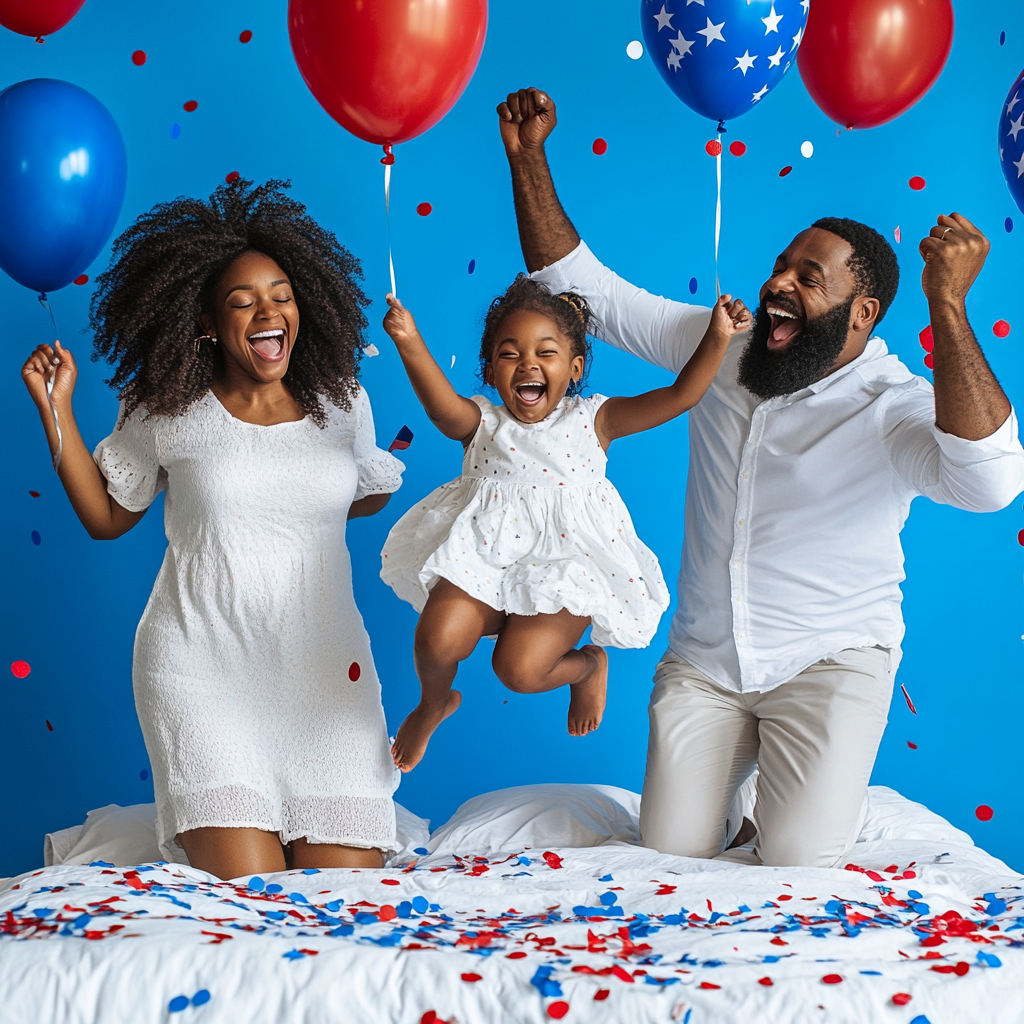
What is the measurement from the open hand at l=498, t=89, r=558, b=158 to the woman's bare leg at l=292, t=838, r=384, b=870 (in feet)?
5.31

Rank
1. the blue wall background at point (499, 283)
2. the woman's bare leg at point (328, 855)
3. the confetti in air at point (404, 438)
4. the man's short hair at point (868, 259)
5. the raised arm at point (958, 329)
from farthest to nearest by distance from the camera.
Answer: the blue wall background at point (499, 283)
the confetti in air at point (404, 438)
the man's short hair at point (868, 259)
the woman's bare leg at point (328, 855)
the raised arm at point (958, 329)

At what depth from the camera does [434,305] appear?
3.54 meters

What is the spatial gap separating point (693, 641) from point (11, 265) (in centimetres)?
179

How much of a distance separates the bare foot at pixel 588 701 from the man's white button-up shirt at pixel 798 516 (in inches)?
10.9

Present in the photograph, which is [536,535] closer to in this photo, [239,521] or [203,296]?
[239,521]

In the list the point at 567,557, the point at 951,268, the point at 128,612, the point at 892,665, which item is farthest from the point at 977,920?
the point at 128,612

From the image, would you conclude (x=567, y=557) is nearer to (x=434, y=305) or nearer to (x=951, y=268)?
(x=951, y=268)

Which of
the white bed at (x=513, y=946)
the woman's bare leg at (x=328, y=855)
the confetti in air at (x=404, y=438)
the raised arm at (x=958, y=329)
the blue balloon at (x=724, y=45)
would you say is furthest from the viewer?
the confetti in air at (x=404, y=438)

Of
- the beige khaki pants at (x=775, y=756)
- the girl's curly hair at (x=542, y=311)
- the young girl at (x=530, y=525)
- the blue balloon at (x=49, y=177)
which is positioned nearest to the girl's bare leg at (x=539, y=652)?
the young girl at (x=530, y=525)

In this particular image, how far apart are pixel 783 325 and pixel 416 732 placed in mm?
1270

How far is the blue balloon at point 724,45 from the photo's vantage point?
2.37 m

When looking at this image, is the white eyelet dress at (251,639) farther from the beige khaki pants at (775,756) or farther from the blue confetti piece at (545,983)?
the blue confetti piece at (545,983)

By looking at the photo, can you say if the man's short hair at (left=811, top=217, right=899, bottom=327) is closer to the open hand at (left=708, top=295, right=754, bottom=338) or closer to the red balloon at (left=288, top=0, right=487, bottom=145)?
the open hand at (left=708, top=295, right=754, bottom=338)

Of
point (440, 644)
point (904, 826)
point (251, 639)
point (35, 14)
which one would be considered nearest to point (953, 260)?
Result: point (440, 644)
